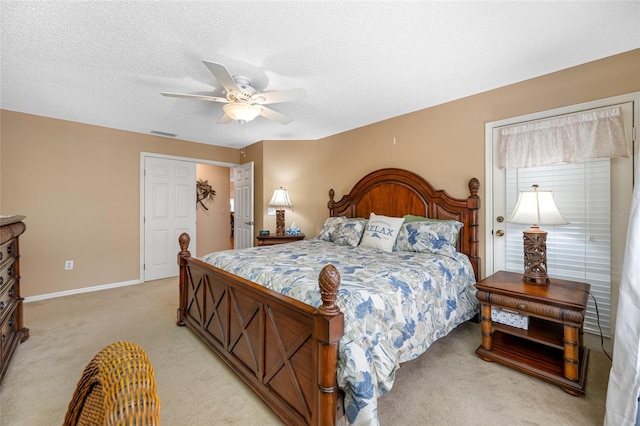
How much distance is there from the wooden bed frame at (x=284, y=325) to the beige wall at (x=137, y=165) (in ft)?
1.18

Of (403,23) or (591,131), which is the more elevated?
(403,23)

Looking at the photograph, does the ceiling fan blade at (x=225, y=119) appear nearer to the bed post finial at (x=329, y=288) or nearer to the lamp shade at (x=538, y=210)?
the bed post finial at (x=329, y=288)

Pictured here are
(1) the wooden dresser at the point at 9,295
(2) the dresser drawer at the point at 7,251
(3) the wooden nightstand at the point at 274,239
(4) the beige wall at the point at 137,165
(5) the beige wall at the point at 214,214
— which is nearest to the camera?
(1) the wooden dresser at the point at 9,295

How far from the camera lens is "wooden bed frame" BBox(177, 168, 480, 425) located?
1.34 meters

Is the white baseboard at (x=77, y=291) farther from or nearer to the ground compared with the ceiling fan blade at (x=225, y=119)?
nearer to the ground

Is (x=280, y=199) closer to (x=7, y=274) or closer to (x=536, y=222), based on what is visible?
(x=7, y=274)

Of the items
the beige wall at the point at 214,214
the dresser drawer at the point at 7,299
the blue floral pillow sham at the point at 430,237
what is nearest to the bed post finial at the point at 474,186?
the blue floral pillow sham at the point at 430,237

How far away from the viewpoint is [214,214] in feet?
21.4

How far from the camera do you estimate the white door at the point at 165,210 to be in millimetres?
4637

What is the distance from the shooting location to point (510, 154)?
271 centimetres

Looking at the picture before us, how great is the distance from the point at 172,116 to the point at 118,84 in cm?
95

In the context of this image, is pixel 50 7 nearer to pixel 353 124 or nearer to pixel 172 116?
pixel 172 116

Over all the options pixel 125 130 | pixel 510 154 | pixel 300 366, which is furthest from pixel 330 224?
pixel 125 130

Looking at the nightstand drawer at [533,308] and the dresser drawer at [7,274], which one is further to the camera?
the dresser drawer at [7,274]
